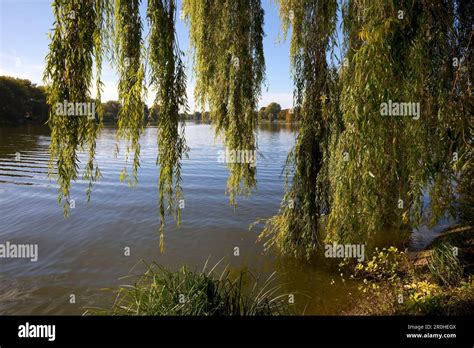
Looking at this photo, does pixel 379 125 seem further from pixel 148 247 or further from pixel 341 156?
pixel 148 247

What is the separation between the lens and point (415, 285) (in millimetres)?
5332

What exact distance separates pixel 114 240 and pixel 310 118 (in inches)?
289

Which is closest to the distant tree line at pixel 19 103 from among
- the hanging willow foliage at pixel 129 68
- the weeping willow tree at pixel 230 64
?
the weeping willow tree at pixel 230 64

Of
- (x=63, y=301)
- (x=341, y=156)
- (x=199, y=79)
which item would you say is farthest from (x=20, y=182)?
(x=341, y=156)

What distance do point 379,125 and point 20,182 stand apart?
17923 millimetres

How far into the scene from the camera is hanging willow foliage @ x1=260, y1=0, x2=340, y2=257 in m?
5.43

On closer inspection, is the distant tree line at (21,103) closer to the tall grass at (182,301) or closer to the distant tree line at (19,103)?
the distant tree line at (19,103)

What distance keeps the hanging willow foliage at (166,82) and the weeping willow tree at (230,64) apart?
149 centimetres

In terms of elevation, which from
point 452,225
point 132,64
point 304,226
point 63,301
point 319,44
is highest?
point 319,44

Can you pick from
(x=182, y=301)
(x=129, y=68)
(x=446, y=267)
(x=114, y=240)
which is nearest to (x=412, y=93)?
(x=129, y=68)

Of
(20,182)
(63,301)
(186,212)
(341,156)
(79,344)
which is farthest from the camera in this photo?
(20,182)

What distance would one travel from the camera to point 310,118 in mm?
5789

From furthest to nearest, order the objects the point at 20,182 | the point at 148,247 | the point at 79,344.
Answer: the point at 20,182 < the point at 148,247 < the point at 79,344

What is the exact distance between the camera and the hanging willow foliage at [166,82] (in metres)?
3.42
